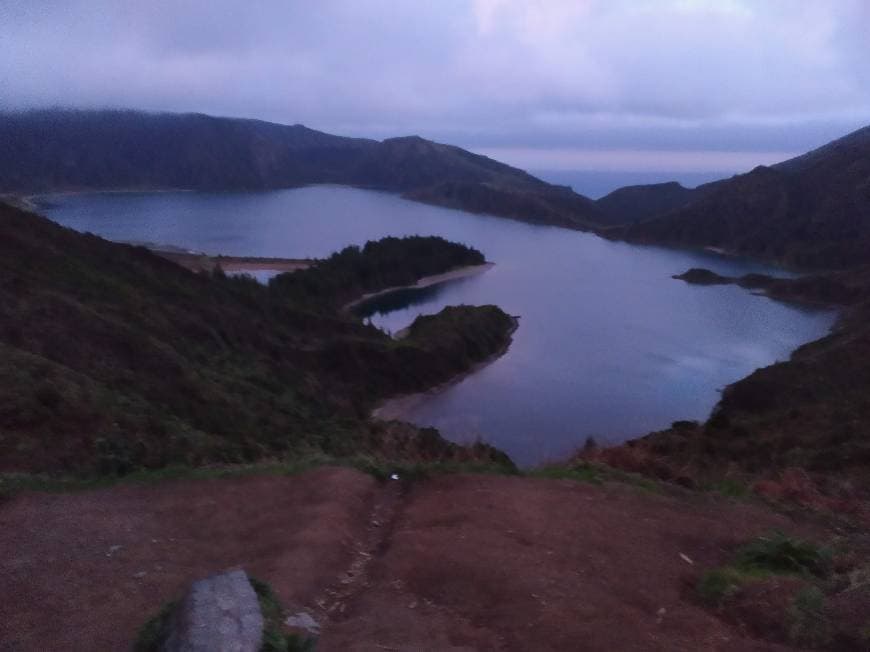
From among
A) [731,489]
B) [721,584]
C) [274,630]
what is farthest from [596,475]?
[274,630]

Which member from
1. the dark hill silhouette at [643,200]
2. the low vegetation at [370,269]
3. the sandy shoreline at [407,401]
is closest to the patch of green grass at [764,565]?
the sandy shoreline at [407,401]

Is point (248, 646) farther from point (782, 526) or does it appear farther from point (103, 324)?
point (103, 324)

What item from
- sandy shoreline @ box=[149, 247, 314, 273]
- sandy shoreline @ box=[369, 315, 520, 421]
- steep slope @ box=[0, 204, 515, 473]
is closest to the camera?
steep slope @ box=[0, 204, 515, 473]

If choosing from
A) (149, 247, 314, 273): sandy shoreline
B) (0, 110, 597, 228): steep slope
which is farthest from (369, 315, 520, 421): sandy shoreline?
(0, 110, 597, 228): steep slope

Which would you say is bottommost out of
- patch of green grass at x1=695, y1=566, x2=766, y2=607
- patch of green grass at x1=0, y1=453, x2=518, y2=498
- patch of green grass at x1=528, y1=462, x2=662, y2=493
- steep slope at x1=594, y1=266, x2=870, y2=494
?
steep slope at x1=594, y1=266, x2=870, y2=494

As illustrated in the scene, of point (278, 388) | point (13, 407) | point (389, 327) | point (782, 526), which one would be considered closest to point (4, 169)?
point (389, 327)

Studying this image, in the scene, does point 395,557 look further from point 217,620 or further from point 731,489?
point 731,489

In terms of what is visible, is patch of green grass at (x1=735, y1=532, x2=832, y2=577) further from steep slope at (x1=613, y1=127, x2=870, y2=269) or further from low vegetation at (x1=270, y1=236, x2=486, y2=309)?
steep slope at (x1=613, y1=127, x2=870, y2=269)
